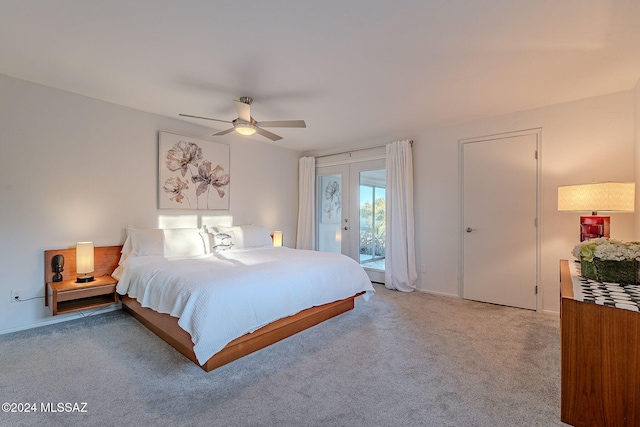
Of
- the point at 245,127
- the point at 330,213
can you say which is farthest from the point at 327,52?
the point at 330,213

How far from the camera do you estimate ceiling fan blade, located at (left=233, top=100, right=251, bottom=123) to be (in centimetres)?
285

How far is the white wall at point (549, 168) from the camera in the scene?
3.14 m

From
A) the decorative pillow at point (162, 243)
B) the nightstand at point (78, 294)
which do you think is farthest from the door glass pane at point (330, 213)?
the nightstand at point (78, 294)

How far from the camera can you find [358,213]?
525cm

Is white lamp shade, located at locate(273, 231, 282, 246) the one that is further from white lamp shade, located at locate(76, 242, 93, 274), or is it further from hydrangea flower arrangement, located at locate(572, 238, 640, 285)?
hydrangea flower arrangement, located at locate(572, 238, 640, 285)

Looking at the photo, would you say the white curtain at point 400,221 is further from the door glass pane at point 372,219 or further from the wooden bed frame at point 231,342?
the wooden bed frame at point 231,342

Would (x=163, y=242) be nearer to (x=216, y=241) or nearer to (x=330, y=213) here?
(x=216, y=241)

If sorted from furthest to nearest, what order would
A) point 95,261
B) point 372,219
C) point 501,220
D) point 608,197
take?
point 372,219
point 501,220
point 95,261
point 608,197

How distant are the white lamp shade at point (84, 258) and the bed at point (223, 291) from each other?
29cm

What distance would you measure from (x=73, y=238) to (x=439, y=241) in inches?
183

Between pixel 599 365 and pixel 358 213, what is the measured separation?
13.0 ft

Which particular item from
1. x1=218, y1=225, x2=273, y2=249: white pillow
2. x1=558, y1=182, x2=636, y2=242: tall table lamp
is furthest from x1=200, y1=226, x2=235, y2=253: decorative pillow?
x1=558, y1=182, x2=636, y2=242: tall table lamp

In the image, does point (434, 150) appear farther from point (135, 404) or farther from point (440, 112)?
point (135, 404)

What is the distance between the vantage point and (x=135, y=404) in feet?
5.99
